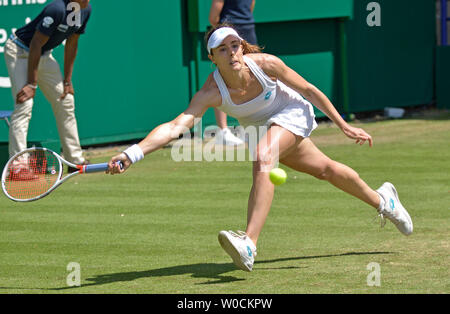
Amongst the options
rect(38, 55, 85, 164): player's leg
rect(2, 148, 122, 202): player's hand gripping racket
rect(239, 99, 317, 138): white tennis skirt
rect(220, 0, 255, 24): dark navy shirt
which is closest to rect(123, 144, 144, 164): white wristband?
rect(2, 148, 122, 202): player's hand gripping racket

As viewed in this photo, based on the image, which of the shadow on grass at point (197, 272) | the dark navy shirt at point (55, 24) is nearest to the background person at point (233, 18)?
the dark navy shirt at point (55, 24)

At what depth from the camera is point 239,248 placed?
5320 mm

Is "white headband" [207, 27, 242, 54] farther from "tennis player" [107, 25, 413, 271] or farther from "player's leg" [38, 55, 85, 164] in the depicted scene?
"player's leg" [38, 55, 85, 164]

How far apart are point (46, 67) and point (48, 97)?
1.28ft

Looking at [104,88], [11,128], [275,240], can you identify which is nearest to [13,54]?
[11,128]

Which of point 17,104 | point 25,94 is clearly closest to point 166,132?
point 25,94

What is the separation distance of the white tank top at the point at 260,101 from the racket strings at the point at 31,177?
1.22 meters

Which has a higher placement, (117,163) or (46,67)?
(46,67)

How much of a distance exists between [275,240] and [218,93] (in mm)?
1410

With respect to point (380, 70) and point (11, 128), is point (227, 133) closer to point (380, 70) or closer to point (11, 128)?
point (11, 128)

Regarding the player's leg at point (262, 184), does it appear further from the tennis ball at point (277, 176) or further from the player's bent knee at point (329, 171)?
the player's bent knee at point (329, 171)

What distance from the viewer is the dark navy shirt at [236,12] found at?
36.0ft

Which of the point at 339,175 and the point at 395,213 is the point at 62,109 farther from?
the point at 395,213

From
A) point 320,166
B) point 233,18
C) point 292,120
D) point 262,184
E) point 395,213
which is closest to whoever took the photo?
point 262,184
